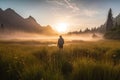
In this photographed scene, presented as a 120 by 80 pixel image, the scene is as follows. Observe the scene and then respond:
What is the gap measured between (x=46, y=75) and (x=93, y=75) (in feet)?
4.86

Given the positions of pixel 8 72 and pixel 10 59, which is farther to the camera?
pixel 10 59

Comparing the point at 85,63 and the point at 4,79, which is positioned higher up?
the point at 85,63

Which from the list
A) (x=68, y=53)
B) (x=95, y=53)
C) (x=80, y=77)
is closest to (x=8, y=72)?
(x=80, y=77)

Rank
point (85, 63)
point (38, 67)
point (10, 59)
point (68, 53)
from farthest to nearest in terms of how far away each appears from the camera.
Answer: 1. point (68, 53)
2. point (10, 59)
3. point (85, 63)
4. point (38, 67)

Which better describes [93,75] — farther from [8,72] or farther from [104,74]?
[8,72]

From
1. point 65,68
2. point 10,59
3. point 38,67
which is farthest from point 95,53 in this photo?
point 38,67

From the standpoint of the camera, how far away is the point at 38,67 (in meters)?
7.25

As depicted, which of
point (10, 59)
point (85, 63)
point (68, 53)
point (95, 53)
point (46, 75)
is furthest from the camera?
point (95, 53)

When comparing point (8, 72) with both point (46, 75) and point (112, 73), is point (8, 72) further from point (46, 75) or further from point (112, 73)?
point (112, 73)

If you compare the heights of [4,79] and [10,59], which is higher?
[10,59]

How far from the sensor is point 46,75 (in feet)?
22.2

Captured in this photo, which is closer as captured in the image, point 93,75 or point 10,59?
point 93,75

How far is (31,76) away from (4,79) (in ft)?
4.98

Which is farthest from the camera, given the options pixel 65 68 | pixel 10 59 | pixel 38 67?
pixel 65 68
